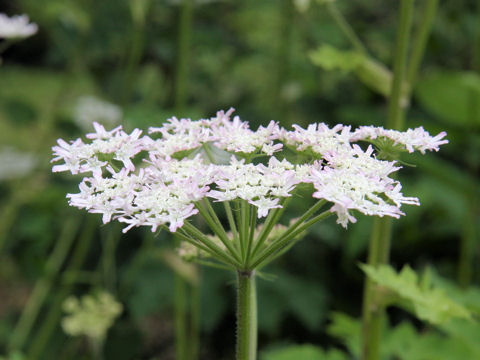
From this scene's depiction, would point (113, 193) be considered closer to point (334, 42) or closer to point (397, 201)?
point (397, 201)

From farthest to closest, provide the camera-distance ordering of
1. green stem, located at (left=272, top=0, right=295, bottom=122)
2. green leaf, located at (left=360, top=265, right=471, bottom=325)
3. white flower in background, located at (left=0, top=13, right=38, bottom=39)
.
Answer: green stem, located at (left=272, top=0, right=295, bottom=122) < white flower in background, located at (left=0, top=13, right=38, bottom=39) < green leaf, located at (left=360, top=265, right=471, bottom=325)

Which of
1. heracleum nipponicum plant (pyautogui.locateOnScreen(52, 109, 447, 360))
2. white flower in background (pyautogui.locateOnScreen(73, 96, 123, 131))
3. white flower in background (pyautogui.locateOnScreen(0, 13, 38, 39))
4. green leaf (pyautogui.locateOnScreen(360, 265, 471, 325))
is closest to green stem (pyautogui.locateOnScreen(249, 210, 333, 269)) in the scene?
heracleum nipponicum plant (pyautogui.locateOnScreen(52, 109, 447, 360))

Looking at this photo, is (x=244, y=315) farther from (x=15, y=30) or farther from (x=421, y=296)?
(x=15, y=30)

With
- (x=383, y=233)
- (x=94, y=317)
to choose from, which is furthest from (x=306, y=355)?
(x=94, y=317)

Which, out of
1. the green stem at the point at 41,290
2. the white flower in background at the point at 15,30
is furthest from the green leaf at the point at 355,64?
the green stem at the point at 41,290

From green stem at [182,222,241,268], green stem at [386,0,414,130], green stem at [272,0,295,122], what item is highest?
green stem at [272,0,295,122]

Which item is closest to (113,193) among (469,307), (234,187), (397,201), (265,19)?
(234,187)

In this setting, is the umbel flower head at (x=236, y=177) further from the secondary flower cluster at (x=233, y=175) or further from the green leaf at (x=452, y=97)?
the green leaf at (x=452, y=97)

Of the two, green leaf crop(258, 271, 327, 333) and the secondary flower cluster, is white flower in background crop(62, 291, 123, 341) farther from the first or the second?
the secondary flower cluster
